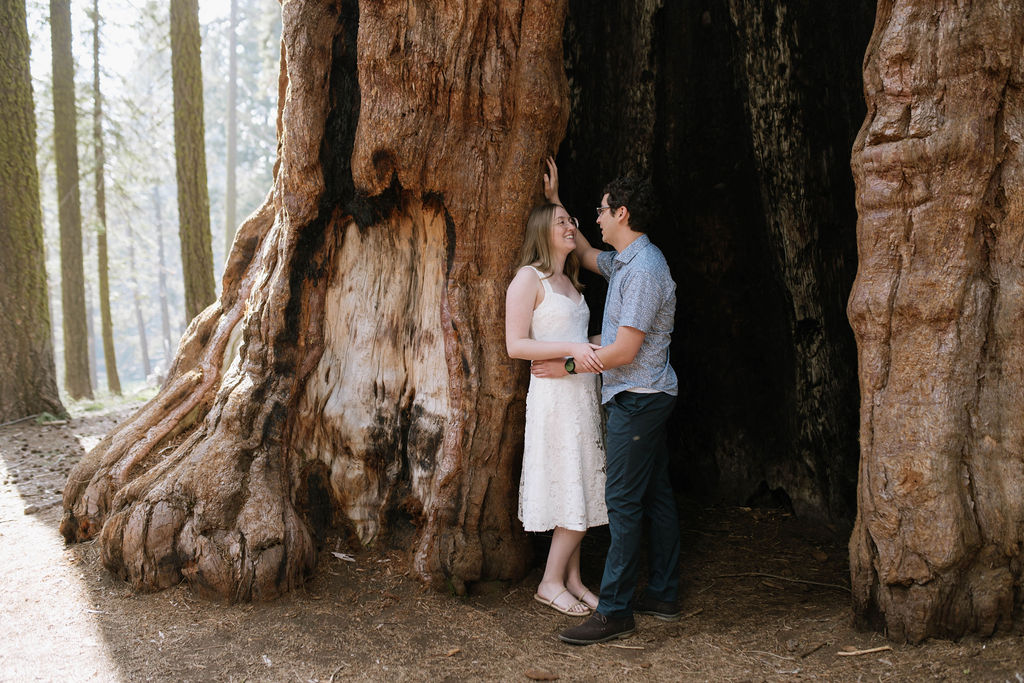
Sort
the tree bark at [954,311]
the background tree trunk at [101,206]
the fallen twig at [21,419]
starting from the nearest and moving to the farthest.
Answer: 1. the tree bark at [954,311]
2. the fallen twig at [21,419]
3. the background tree trunk at [101,206]

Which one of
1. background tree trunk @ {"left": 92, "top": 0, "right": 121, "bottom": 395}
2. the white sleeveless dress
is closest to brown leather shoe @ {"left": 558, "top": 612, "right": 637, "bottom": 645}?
the white sleeveless dress

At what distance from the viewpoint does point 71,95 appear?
41.1ft

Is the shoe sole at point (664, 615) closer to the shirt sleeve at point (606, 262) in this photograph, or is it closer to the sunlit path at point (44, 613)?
the shirt sleeve at point (606, 262)

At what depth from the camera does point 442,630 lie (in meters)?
4.20

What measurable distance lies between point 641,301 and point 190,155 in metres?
8.48

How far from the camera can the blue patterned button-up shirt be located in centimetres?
388

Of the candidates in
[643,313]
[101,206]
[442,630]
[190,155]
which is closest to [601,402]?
[643,313]

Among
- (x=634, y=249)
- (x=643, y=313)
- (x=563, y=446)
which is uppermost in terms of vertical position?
(x=634, y=249)

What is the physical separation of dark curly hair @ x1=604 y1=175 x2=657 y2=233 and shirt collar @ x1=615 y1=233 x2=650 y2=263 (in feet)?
0.25

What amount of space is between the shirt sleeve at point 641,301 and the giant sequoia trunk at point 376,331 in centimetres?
102

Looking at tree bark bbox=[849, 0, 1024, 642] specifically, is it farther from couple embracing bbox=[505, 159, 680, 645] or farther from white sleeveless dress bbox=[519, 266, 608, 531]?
white sleeveless dress bbox=[519, 266, 608, 531]

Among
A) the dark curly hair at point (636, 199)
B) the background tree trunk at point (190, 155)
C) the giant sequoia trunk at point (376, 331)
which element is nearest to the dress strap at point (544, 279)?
the giant sequoia trunk at point (376, 331)

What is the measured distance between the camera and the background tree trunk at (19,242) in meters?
8.86

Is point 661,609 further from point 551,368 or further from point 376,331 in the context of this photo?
point 376,331
